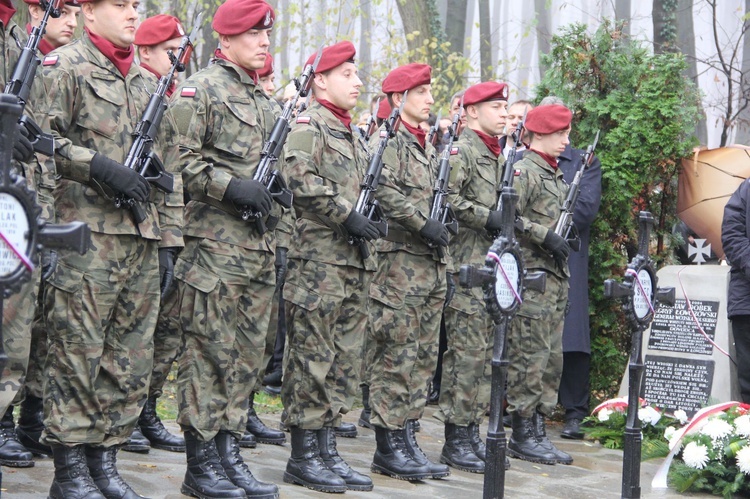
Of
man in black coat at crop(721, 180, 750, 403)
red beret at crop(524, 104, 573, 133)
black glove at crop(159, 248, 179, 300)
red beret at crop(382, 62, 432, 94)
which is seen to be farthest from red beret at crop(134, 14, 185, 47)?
man in black coat at crop(721, 180, 750, 403)

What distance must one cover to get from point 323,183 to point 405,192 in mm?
907

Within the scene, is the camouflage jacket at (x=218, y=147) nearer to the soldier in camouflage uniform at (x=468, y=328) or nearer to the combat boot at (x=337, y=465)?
the combat boot at (x=337, y=465)

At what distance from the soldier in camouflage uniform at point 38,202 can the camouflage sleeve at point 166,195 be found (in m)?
0.61

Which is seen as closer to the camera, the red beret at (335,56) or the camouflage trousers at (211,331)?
the camouflage trousers at (211,331)

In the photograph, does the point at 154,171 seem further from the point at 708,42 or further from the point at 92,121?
the point at 708,42

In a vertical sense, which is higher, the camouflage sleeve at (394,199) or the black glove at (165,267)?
the camouflage sleeve at (394,199)

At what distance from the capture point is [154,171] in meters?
5.13

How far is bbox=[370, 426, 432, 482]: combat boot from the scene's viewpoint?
661cm

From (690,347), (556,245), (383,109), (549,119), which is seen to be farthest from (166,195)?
(690,347)

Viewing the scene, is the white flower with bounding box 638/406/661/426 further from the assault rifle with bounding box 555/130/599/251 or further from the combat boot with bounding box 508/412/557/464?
the assault rifle with bounding box 555/130/599/251

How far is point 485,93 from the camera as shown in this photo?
7691 millimetres

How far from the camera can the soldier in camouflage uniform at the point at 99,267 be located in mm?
4836

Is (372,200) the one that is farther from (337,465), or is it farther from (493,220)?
(337,465)

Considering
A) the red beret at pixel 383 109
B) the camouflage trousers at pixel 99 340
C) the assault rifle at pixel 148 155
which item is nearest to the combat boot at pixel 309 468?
the camouflage trousers at pixel 99 340
